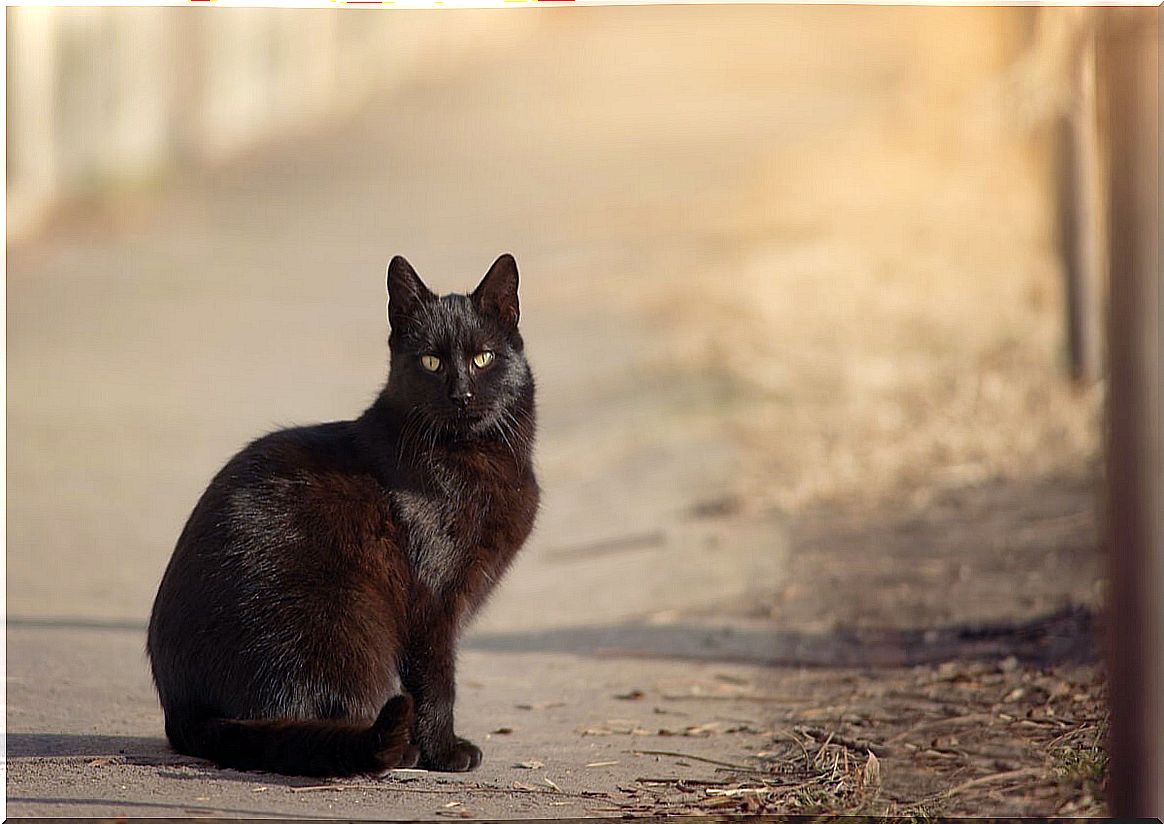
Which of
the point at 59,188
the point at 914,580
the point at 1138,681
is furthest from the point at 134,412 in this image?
the point at 1138,681

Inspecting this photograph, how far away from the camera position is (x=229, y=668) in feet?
8.38

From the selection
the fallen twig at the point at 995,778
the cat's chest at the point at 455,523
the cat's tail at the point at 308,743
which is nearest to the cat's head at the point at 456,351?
the cat's chest at the point at 455,523

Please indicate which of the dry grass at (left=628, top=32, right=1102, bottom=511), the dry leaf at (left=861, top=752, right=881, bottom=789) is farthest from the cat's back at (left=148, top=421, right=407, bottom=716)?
the dry grass at (left=628, top=32, right=1102, bottom=511)

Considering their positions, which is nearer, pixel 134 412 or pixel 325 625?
pixel 325 625

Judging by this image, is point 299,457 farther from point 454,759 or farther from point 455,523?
point 454,759

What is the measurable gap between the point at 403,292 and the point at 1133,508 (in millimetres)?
1533

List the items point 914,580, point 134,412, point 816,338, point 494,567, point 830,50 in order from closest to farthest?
point 494,567, point 914,580, point 134,412, point 816,338, point 830,50

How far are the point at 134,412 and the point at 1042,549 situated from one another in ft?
14.8

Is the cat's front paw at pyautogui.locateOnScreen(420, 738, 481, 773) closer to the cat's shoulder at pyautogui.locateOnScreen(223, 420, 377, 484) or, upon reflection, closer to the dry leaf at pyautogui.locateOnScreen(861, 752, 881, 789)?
the cat's shoulder at pyautogui.locateOnScreen(223, 420, 377, 484)

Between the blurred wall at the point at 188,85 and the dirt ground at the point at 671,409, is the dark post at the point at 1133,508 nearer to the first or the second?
the dirt ground at the point at 671,409

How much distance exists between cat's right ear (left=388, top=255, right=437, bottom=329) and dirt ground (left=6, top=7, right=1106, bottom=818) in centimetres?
95

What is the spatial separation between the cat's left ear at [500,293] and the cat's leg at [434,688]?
0.64 m

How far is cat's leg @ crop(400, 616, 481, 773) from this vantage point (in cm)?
263

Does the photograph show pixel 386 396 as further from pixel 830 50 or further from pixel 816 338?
pixel 830 50
